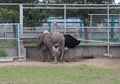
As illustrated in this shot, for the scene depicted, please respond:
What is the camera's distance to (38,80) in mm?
10031

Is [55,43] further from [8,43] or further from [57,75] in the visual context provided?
[57,75]

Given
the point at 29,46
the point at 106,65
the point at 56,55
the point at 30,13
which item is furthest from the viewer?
the point at 30,13

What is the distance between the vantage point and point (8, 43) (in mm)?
15852

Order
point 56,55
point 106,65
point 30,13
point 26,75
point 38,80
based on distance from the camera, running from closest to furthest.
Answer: point 38,80 < point 26,75 < point 106,65 < point 56,55 < point 30,13

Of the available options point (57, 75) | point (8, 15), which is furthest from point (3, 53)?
point (57, 75)

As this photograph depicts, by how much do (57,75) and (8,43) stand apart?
17.9 ft

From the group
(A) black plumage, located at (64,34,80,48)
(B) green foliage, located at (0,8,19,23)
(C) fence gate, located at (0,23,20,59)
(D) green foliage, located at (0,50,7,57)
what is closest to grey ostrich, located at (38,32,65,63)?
(A) black plumage, located at (64,34,80,48)

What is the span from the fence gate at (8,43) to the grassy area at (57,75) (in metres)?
2.88

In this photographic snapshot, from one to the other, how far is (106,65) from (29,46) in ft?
13.0

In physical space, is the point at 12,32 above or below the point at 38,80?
above

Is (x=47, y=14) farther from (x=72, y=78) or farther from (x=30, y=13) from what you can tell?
(x=72, y=78)

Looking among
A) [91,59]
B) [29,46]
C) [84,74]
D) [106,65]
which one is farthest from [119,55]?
[84,74]

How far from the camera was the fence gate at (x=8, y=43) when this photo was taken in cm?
1547

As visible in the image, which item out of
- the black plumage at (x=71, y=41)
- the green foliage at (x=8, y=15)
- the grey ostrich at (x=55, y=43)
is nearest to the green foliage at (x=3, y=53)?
the grey ostrich at (x=55, y=43)
